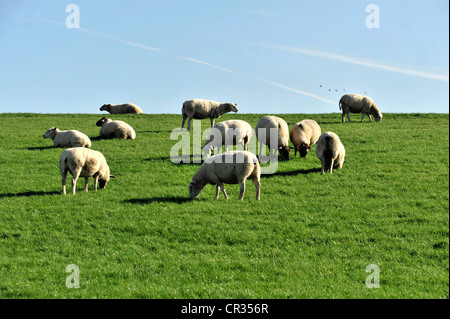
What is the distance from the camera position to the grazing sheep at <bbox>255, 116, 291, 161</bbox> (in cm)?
2281

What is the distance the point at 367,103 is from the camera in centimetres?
3781

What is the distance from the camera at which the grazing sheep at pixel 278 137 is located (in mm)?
22812

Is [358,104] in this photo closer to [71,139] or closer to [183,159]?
[183,159]

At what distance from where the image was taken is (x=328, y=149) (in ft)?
66.2

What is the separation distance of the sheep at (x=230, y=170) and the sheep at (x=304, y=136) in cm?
783

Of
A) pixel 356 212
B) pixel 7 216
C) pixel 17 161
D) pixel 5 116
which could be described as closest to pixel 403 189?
pixel 356 212

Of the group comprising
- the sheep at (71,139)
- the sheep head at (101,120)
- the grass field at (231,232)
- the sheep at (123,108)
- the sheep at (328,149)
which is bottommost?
the grass field at (231,232)

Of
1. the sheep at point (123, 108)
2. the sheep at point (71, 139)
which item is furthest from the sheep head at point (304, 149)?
the sheep at point (123, 108)

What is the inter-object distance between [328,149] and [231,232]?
28.6 feet

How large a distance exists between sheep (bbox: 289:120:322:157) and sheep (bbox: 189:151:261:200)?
783 cm

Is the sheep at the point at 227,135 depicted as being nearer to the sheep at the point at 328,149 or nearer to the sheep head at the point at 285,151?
the sheep head at the point at 285,151

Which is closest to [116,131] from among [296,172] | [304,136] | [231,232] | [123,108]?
[304,136]

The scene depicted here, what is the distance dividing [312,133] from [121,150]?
35.3ft
